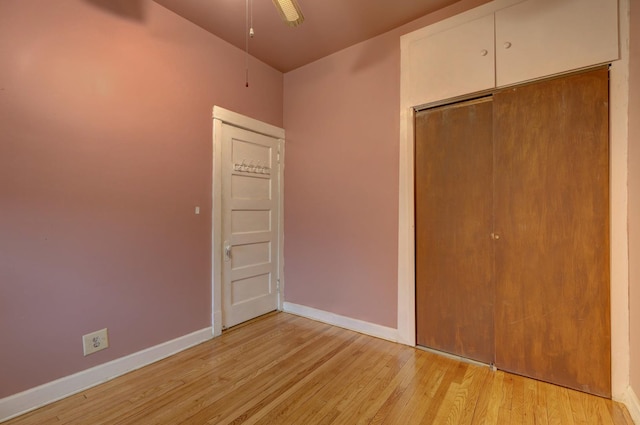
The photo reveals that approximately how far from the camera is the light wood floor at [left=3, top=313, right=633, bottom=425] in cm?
169

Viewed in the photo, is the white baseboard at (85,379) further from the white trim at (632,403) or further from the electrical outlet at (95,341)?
the white trim at (632,403)

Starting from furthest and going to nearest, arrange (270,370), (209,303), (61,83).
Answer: (209,303), (270,370), (61,83)

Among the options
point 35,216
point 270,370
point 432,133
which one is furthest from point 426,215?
point 35,216

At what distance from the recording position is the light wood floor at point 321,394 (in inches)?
66.4

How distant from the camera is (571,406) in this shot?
1.77m

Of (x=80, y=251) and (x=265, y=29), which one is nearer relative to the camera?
(x=80, y=251)

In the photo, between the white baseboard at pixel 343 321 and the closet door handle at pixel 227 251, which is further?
the closet door handle at pixel 227 251

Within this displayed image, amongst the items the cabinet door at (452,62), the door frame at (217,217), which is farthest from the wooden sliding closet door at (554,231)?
the door frame at (217,217)

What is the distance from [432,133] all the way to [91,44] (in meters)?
2.69

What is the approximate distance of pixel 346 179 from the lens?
299 centimetres

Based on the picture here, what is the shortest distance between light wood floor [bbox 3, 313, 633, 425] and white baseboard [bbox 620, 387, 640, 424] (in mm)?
40

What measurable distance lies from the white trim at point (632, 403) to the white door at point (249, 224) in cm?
297

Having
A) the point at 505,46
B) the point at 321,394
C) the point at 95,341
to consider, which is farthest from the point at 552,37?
the point at 95,341

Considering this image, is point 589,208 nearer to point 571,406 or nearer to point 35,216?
point 571,406
